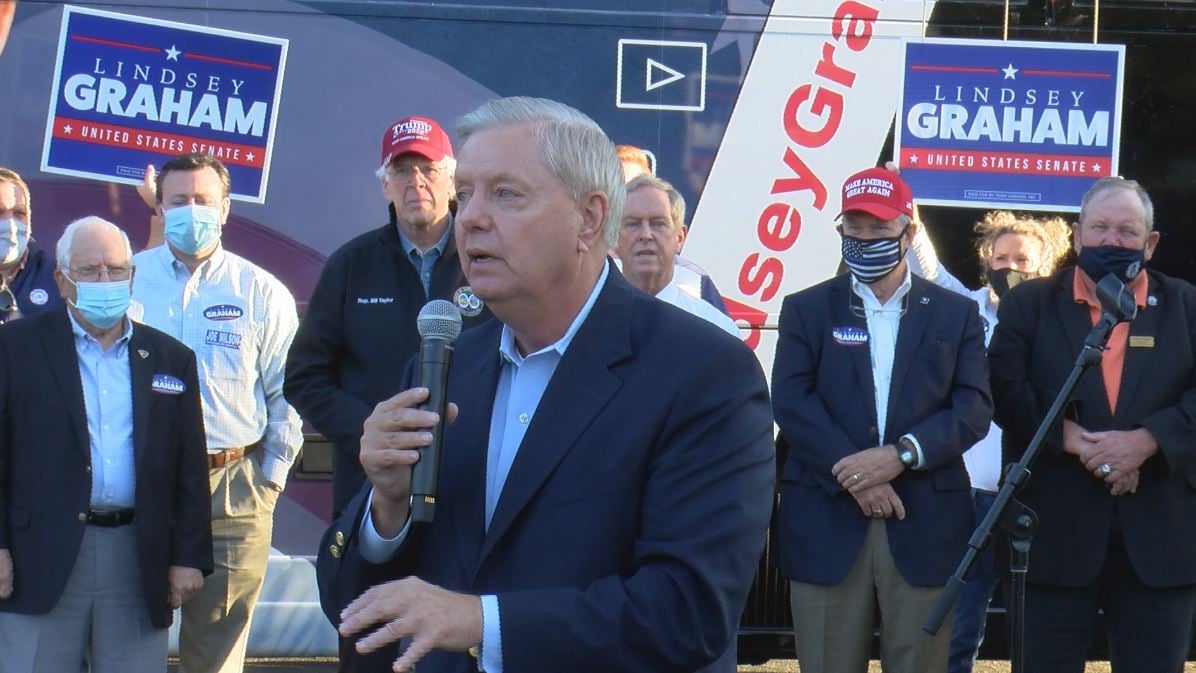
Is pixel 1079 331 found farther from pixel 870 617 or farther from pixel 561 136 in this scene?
pixel 561 136

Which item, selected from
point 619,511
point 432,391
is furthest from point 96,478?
point 619,511

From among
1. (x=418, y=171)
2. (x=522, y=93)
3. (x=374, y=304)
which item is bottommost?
(x=374, y=304)

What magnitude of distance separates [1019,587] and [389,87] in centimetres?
333

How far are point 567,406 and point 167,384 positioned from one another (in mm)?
3266

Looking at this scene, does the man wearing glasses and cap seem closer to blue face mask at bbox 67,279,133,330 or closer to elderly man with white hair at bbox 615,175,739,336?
blue face mask at bbox 67,279,133,330

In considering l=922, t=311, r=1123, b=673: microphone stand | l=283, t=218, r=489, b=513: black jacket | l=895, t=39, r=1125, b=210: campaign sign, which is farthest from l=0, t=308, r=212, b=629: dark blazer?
l=895, t=39, r=1125, b=210: campaign sign

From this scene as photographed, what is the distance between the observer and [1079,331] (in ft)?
16.9

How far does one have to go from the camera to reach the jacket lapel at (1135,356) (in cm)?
507

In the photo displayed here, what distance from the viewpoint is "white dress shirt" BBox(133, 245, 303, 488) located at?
574cm

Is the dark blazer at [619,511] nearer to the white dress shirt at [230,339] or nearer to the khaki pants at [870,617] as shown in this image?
the khaki pants at [870,617]

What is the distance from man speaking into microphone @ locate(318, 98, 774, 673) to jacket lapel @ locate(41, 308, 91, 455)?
9.23 feet

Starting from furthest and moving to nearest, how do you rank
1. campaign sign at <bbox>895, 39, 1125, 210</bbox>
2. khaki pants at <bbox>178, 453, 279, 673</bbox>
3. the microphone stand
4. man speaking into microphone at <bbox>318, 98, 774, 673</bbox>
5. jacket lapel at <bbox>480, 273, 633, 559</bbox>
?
campaign sign at <bbox>895, 39, 1125, 210</bbox> < khaki pants at <bbox>178, 453, 279, 673</bbox> < the microphone stand < jacket lapel at <bbox>480, 273, 633, 559</bbox> < man speaking into microphone at <bbox>318, 98, 774, 673</bbox>

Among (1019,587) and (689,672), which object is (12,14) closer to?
(1019,587)

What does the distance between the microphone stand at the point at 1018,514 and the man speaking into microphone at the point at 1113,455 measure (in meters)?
0.46
